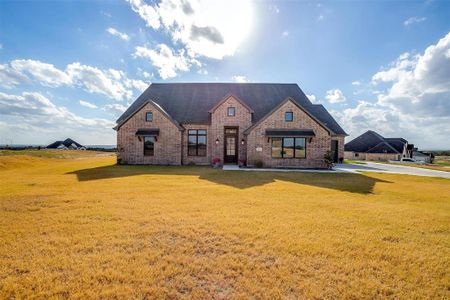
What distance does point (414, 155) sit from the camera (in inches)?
1638

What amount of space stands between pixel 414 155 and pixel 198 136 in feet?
151

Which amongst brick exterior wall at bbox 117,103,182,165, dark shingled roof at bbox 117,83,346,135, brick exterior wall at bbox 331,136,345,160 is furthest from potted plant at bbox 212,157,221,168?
brick exterior wall at bbox 331,136,345,160

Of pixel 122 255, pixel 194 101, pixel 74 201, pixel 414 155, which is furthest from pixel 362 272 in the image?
pixel 414 155

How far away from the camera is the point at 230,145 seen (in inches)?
813

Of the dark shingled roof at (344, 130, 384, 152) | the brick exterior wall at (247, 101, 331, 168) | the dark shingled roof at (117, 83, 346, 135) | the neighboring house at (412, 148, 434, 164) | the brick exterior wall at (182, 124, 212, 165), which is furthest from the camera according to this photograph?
the neighboring house at (412, 148, 434, 164)

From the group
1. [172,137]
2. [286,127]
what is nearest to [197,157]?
[172,137]

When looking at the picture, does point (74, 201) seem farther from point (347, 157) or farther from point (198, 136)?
point (347, 157)

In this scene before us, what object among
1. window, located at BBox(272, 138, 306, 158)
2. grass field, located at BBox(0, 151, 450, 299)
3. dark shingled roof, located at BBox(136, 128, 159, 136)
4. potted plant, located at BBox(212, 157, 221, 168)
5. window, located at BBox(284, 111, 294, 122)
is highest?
window, located at BBox(284, 111, 294, 122)

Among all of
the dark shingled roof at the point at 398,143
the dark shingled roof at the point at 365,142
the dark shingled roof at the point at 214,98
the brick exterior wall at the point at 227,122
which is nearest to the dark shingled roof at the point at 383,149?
the dark shingled roof at the point at 365,142

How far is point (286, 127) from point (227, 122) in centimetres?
557

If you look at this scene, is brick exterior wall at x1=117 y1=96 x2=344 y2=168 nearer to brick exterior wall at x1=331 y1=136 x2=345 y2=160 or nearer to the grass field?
brick exterior wall at x1=331 y1=136 x2=345 y2=160

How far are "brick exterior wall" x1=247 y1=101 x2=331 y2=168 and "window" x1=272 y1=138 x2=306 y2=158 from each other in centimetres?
29

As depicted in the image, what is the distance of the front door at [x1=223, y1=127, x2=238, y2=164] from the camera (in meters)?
20.4

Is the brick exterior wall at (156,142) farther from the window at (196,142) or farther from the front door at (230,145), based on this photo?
the front door at (230,145)
